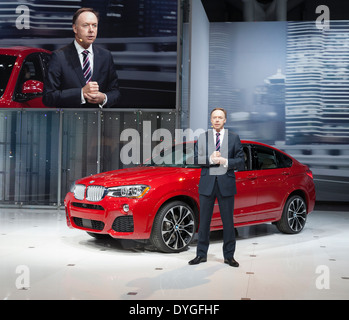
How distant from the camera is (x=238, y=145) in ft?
17.0

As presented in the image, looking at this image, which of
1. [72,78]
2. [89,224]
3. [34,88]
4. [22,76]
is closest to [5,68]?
[22,76]

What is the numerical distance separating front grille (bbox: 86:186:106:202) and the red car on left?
5.31 meters

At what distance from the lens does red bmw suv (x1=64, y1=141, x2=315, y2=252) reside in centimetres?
563

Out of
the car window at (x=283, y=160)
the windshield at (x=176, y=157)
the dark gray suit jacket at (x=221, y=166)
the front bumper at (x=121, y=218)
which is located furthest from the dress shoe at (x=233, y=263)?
the car window at (x=283, y=160)

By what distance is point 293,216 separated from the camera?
24.5ft

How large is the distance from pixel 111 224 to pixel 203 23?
7.56m

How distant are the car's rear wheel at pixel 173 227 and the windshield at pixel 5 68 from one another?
6110 mm

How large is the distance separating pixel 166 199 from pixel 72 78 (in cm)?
597

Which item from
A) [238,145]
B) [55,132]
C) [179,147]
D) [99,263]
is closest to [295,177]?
[179,147]

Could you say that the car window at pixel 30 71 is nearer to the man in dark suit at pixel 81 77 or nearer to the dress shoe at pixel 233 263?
the man in dark suit at pixel 81 77
